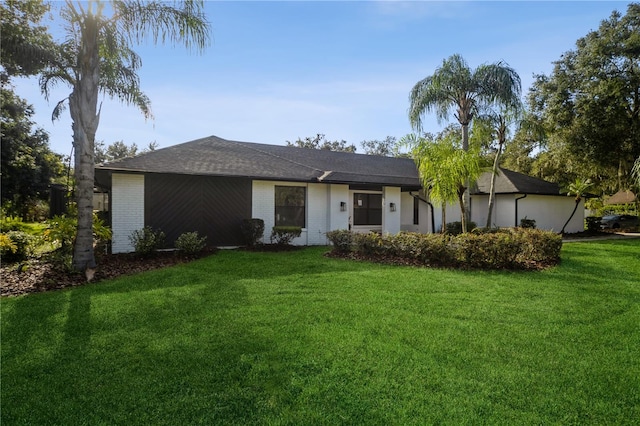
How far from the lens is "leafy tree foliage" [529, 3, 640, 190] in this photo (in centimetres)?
1748

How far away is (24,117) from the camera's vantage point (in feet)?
80.5

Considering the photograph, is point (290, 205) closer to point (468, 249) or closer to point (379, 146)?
point (468, 249)

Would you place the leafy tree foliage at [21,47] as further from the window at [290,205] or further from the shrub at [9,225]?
the window at [290,205]

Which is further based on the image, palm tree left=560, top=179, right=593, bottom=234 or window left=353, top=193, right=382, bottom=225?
palm tree left=560, top=179, right=593, bottom=234

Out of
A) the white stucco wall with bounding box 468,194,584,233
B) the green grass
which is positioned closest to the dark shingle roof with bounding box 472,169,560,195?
the white stucco wall with bounding box 468,194,584,233

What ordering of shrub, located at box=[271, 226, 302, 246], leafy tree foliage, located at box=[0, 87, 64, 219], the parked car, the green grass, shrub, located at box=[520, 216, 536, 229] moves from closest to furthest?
the green grass
shrub, located at box=[271, 226, 302, 246]
shrub, located at box=[520, 216, 536, 229]
leafy tree foliage, located at box=[0, 87, 64, 219]
the parked car

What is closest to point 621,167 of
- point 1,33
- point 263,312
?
point 263,312

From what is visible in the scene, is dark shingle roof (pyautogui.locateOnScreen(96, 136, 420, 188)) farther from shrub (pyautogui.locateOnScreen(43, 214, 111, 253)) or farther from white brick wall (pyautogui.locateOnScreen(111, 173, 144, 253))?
shrub (pyautogui.locateOnScreen(43, 214, 111, 253))

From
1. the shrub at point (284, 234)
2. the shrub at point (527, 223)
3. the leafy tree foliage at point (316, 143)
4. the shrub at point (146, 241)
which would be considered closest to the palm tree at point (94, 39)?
the shrub at point (146, 241)

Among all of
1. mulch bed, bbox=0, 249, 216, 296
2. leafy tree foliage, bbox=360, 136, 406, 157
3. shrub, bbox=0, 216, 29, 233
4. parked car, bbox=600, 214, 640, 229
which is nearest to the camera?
mulch bed, bbox=0, 249, 216, 296

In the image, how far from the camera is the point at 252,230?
1251cm

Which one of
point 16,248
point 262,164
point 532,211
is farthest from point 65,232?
point 532,211

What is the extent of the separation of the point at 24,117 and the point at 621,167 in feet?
128

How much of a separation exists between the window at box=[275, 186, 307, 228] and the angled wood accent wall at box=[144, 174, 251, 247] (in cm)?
126
